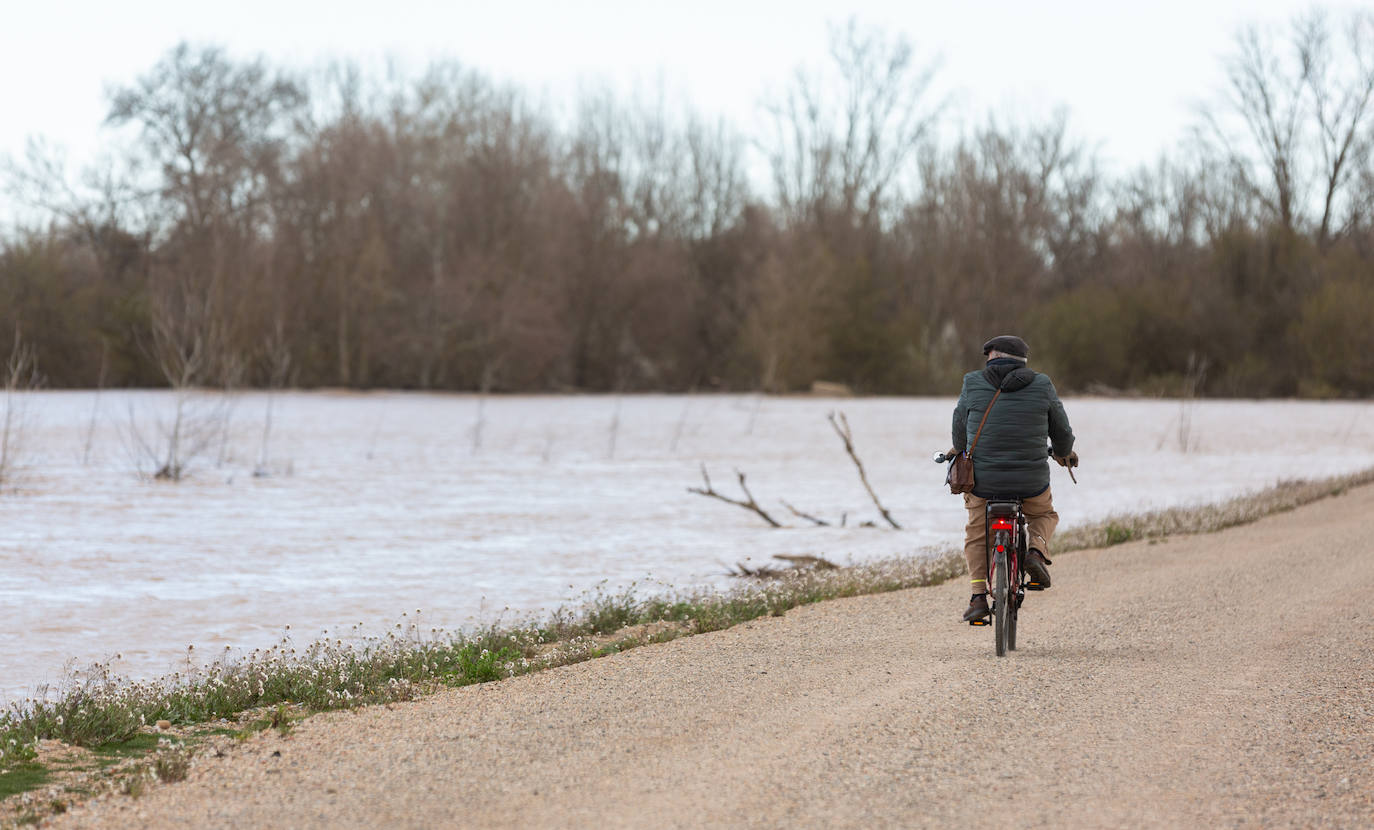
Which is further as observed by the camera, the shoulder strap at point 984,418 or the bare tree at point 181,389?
the bare tree at point 181,389

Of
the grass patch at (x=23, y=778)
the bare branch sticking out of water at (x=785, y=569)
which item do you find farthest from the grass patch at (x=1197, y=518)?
the grass patch at (x=23, y=778)

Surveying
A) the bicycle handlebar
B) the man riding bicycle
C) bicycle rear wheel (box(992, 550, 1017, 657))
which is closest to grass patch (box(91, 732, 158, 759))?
the bicycle handlebar

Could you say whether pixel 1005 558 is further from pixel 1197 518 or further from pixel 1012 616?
pixel 1197 518

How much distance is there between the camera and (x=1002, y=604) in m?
8.38

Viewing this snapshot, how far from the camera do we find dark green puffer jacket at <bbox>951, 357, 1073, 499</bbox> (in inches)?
325

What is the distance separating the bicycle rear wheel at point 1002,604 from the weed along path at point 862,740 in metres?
0.14

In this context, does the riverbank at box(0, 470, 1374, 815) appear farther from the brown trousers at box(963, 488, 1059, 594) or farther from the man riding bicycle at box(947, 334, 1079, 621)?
the man riding bicycle at box(947, 334, 1079, 621)

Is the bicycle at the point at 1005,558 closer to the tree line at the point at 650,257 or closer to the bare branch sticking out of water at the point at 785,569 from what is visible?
the bare branch sticking out of water at the point at 785,569

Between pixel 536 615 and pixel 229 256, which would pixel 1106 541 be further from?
pixel 229 256

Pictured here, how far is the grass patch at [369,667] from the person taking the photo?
716 cm

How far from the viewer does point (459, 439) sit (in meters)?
35.5

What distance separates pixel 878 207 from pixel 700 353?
11.6 metres

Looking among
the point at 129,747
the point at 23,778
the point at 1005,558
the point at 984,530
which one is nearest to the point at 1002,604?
the point at 1005,558

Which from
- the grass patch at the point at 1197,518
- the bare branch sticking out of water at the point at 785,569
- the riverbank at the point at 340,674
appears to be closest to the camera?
the riverbank at the point at 340,674
